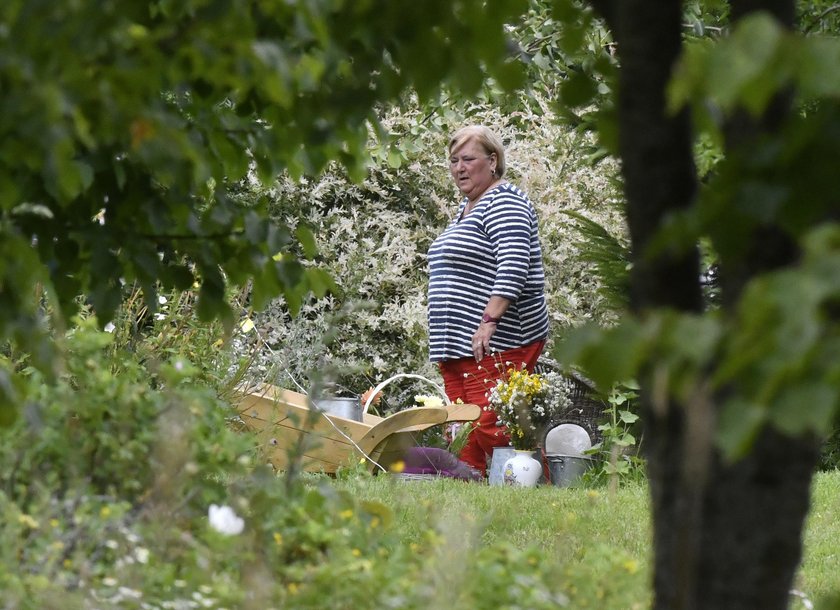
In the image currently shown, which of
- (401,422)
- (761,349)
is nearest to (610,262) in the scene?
(401,422)

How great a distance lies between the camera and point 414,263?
968 cm

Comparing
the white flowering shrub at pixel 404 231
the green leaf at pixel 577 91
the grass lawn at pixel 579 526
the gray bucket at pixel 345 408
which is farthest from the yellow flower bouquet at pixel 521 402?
the green leaf at pixel 577 91

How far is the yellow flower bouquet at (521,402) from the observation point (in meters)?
5.89

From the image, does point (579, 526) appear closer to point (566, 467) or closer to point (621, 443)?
point (621, 443)

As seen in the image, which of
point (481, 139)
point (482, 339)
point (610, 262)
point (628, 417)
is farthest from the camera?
point (628, 417)

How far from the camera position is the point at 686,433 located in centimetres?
144

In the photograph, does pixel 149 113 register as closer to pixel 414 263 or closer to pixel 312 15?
pixel 312 15

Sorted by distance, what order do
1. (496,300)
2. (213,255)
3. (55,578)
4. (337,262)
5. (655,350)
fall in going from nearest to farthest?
(655,350) < (55,578) < (213,255) < (496,300) < (337,262)

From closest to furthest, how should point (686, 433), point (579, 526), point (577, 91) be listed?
1. point (686, 433)
2. point (577, 91)
3. point (579, 526)

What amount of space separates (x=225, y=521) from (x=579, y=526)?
746mm

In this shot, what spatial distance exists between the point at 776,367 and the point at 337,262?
8.43 meters

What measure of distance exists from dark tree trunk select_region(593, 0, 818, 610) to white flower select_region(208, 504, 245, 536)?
0.77m

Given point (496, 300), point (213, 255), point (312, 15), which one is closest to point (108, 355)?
point (496, 300)

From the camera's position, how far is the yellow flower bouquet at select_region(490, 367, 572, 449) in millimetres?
5887
